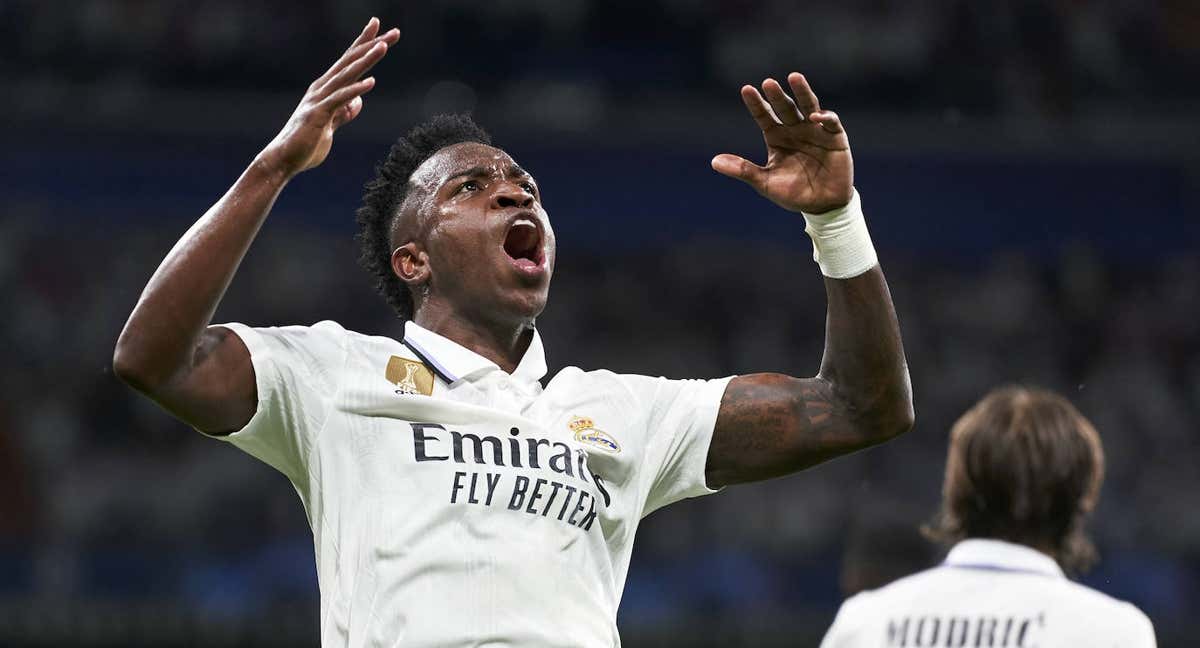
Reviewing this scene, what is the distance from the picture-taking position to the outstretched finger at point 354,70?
3.01m

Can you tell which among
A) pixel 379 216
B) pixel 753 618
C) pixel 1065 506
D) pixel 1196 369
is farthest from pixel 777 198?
pixel 1196 369

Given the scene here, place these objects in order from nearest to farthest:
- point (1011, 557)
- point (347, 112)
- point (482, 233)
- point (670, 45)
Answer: point (1011, 557), point (347, 112), point (482, 233), point (670, 45)

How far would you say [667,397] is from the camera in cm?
338

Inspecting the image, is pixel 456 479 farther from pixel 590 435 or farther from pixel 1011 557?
pixel 1011 557

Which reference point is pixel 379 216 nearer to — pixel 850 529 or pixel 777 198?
pixel 777 198

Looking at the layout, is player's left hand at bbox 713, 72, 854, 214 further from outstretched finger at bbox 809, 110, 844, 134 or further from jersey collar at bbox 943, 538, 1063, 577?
jersey collar at bbox 943, 538, 1063, 577

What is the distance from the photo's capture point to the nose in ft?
11.5

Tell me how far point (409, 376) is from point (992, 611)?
123 cm

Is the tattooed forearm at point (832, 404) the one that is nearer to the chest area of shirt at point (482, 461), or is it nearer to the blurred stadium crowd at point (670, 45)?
the chest area of shirt at point (482, 461)

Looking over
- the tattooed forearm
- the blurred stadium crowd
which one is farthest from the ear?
the blurred stadium crowd

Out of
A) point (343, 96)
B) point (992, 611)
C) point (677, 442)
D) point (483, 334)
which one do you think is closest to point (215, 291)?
point (343, 96)

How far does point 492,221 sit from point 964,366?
7.99m

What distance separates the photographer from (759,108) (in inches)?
123

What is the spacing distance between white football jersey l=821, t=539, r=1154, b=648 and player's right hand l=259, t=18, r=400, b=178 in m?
1.35
